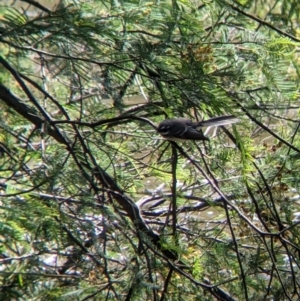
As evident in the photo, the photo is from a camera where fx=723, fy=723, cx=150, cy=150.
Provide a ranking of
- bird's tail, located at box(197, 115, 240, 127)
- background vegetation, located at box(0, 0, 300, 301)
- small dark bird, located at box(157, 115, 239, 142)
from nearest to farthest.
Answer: background vegetation, located at box(0, 0, 300, 301), bird's tail, located at box(197, 115, 240, 127), small dark bird, located at box(157, 115, 239, 142)

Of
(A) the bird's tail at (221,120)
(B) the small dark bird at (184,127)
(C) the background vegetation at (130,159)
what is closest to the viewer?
(C) the background vegetation at (130,159)

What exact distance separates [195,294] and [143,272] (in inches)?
9.3

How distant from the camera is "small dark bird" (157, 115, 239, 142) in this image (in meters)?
2.78

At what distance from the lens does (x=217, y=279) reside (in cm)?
317

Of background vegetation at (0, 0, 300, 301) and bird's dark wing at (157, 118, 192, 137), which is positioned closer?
background vegetation at (0, 0, 300, 301)

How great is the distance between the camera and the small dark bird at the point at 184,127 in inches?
109

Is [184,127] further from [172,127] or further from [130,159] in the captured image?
[130,159]

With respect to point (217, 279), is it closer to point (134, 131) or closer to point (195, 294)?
point (195, 294)

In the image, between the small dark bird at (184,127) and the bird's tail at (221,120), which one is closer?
the bird's tail at (221,120)

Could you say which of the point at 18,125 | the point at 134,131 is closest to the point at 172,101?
the point at 134,131

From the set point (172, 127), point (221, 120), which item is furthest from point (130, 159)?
point (221, 120)

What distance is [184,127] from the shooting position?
2.90 m

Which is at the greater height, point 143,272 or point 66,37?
point 66,37

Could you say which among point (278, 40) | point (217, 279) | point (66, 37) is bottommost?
point (217, 279)
